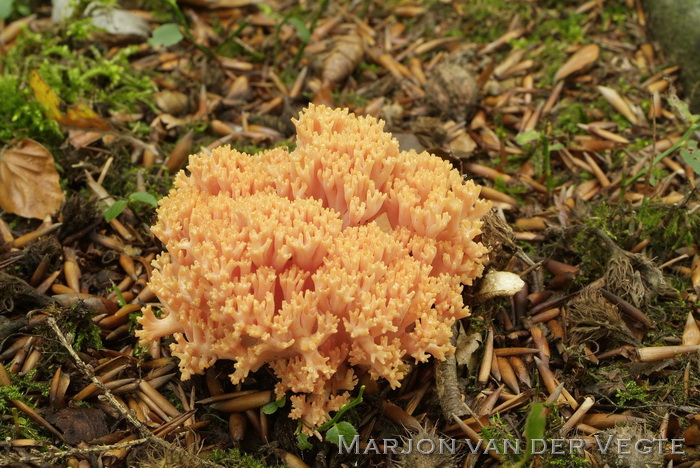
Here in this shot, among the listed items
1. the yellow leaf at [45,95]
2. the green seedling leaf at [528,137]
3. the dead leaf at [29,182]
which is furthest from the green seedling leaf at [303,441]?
the yellow leaf at [45,95]

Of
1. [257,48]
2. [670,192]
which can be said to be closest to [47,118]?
[257,48]

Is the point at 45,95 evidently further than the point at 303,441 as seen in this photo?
Yes

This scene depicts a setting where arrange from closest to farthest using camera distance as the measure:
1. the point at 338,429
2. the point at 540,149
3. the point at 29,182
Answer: the point at 338,429 < the point at 29,182 < the point at 540,149

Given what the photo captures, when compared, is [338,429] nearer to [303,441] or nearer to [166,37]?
[303,441]

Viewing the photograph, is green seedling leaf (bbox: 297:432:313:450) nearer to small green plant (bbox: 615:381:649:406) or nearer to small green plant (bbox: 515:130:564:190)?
small green plant (bbox: 615:381:649:406)

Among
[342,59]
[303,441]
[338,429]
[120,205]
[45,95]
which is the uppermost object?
[342,59]

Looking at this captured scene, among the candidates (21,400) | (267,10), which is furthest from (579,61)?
(21,400)

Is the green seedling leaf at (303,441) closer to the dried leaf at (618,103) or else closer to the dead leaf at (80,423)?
the dead leaf at (80,423)
